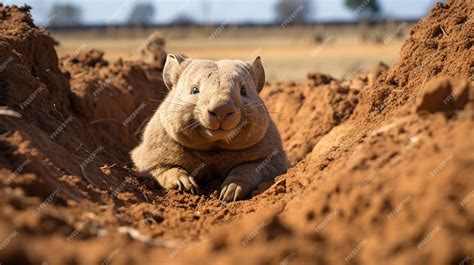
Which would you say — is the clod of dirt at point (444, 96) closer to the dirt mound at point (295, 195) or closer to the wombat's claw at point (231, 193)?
the dirt mound at point (295, 195)

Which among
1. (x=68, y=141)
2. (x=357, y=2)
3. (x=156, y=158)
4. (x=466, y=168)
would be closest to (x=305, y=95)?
(x=156, y=158)

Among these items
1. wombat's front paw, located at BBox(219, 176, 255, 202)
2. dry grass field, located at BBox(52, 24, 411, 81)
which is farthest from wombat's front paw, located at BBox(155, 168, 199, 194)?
dry grass field, located at BBox(52, 24, 411, 81)

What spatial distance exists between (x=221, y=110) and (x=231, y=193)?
36.7 inches

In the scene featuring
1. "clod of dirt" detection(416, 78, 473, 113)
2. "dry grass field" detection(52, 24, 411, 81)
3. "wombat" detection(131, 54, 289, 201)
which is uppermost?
"clod of dirt" detection(416, 78, 473, 113)

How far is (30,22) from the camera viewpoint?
7629 millimetres

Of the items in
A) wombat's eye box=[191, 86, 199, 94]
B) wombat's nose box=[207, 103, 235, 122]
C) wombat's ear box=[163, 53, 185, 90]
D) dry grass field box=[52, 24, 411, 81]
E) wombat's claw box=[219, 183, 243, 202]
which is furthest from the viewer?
dry grass field box=[52, 24, 411, 81]

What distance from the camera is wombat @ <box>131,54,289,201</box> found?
5863 millimetres

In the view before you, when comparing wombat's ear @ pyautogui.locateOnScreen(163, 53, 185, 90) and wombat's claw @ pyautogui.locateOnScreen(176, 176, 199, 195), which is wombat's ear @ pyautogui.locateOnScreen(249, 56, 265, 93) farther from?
wombat's claw @ pyautogui.locateOnScreen(176, 176, 199, 195)

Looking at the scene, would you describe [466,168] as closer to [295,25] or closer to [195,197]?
[195,197]

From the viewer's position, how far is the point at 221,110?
18.1ft

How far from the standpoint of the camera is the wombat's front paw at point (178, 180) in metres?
6.12

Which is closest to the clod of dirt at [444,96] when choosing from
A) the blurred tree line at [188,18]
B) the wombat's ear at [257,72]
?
the wombat's ear at [257,72]

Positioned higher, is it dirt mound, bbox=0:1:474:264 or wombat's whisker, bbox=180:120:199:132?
dirt mound, bbox=0:1:474:264

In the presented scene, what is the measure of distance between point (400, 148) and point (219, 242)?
57.0 inches
